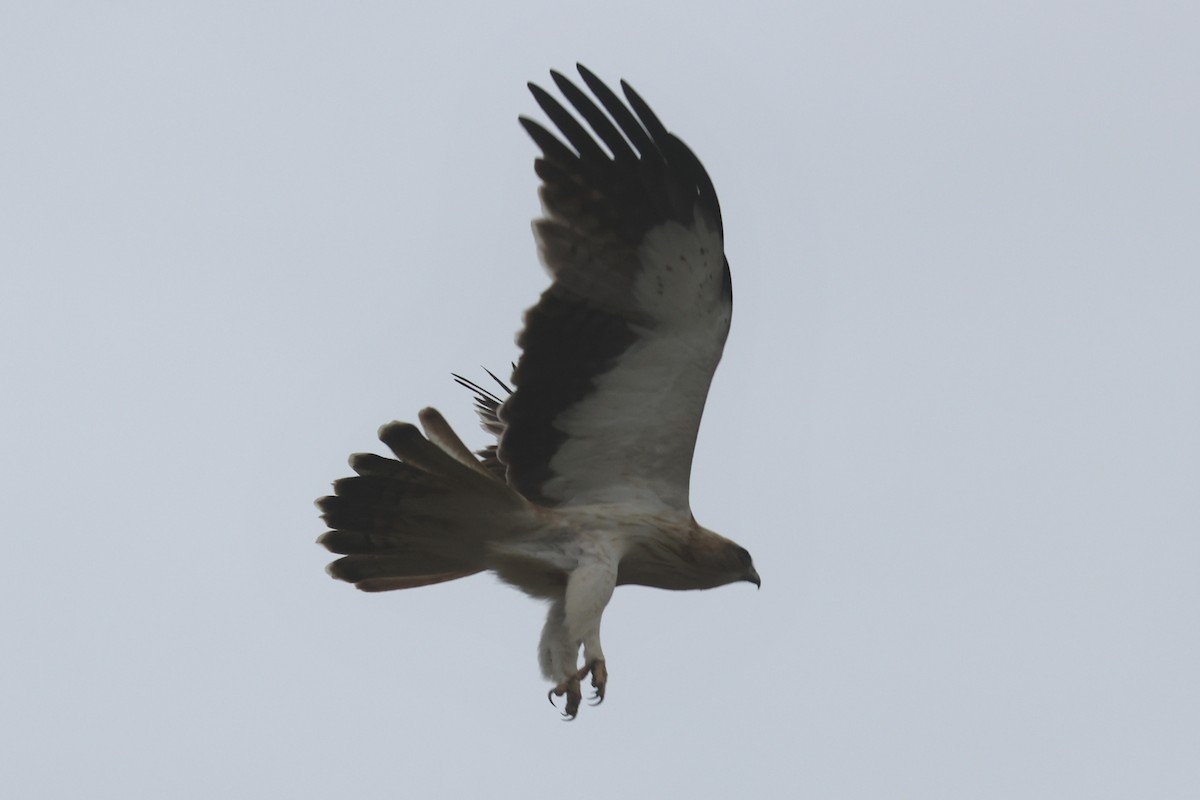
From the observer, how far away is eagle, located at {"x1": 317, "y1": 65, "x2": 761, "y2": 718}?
7.88 metres

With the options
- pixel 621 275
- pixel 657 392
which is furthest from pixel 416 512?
pixel 621 275

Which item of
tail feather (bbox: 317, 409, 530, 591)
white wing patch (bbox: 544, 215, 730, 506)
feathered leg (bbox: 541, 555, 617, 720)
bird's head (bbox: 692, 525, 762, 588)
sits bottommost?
feathered leg (bbox: 541, 555, 617, 720)

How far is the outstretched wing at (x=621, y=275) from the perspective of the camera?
7.94 metres

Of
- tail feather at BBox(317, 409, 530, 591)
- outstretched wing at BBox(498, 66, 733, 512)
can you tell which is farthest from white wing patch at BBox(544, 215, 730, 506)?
tail feather at BBox(317, 409, 530, 591)

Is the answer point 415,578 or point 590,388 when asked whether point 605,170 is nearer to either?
point 590,388

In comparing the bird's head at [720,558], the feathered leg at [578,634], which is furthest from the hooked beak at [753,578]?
the feathered leg at [578,634]

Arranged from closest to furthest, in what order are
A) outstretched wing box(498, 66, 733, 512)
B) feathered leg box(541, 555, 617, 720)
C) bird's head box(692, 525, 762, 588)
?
1. feathered leg box(541, 555, 617, 720)
2. outstretched wing box(498, 66, 733, 512)
3. bird's head box(692, 525, 762, 588)

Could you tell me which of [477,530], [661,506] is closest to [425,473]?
[477,530]

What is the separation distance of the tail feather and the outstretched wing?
0.40 metres

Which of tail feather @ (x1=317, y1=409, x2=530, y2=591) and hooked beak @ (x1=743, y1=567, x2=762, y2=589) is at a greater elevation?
tail feather @ (x1=317, y1=409, x2=530, y2=591)

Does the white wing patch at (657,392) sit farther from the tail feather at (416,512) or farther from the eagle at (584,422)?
the tail feather at (416,512)

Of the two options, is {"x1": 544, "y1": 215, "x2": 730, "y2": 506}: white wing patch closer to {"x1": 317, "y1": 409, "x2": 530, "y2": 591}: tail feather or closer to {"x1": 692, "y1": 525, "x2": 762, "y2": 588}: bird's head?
{"x1": 692, "y1": 525, "x2": 762, "y2": 588}: bird's head

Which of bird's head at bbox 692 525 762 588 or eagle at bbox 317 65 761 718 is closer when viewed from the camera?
eagle at bbox 317 65 761 718

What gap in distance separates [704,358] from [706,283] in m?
0.32
